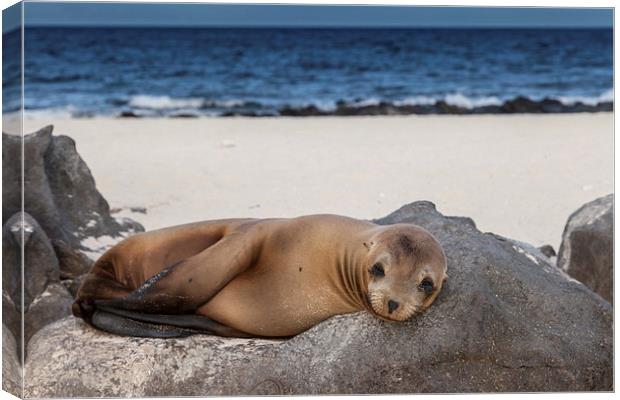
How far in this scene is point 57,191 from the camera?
5.94m

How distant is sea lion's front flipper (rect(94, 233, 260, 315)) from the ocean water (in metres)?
0.86

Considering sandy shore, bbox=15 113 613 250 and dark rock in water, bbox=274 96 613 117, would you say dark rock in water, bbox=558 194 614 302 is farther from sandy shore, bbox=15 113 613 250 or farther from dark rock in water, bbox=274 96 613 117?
dark rock in water, bbox=274 96 613 117

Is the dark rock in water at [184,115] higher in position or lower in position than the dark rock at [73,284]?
higher

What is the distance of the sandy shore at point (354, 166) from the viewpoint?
19.6ft

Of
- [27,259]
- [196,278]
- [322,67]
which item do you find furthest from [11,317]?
[322,67]

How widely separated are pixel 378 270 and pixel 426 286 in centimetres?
26

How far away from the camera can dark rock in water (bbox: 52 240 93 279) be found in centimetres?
595

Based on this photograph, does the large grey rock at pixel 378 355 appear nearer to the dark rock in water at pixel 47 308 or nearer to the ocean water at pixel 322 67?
the dark rock in water at pixel 47 308

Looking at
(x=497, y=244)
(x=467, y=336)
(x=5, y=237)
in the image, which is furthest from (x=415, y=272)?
(x=5, y=237)

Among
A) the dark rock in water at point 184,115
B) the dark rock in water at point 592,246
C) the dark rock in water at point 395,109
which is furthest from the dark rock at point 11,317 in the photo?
the dark rock in water at point 592,246

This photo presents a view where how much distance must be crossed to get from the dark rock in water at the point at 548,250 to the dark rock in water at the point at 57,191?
225 cm

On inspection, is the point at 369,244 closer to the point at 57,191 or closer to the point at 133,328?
the point at 133,328

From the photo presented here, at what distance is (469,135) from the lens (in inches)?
249

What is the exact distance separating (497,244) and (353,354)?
1.09 metres
